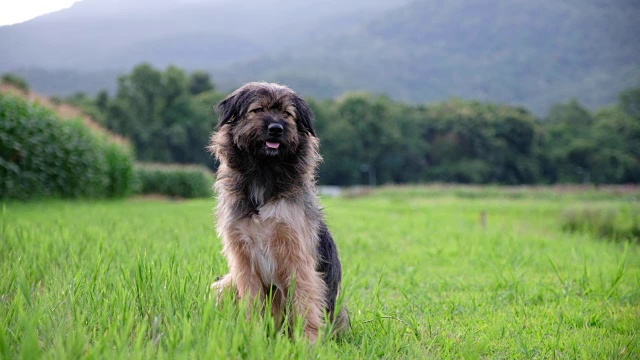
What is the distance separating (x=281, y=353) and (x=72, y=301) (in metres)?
1.51

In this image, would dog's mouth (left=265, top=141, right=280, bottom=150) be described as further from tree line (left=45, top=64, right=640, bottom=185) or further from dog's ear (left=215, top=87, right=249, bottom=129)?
tree line (left=45, top=64, right=640, bottom=185)

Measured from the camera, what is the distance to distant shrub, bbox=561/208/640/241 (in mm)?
14492

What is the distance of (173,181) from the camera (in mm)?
33062

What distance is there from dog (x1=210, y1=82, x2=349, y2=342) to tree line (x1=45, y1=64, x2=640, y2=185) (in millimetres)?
63993

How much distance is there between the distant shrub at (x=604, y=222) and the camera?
47.5ft

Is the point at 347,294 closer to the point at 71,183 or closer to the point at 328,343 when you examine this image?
the point at 328,343

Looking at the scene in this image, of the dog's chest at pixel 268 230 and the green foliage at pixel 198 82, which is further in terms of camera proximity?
the green foliage at pixel 198 82

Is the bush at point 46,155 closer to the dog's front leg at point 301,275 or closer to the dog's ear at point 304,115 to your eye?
the dog's ear at point 304,115

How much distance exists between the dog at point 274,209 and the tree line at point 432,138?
210 feet

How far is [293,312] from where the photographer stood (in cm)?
371

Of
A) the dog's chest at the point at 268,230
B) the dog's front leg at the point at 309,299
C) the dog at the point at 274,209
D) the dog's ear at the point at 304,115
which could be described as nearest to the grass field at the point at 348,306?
the dog's front leg at the point at 309,299

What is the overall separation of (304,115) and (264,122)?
0.44 metres

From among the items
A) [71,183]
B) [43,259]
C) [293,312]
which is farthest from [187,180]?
[293,312]

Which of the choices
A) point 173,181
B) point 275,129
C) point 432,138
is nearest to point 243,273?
point 275,129
